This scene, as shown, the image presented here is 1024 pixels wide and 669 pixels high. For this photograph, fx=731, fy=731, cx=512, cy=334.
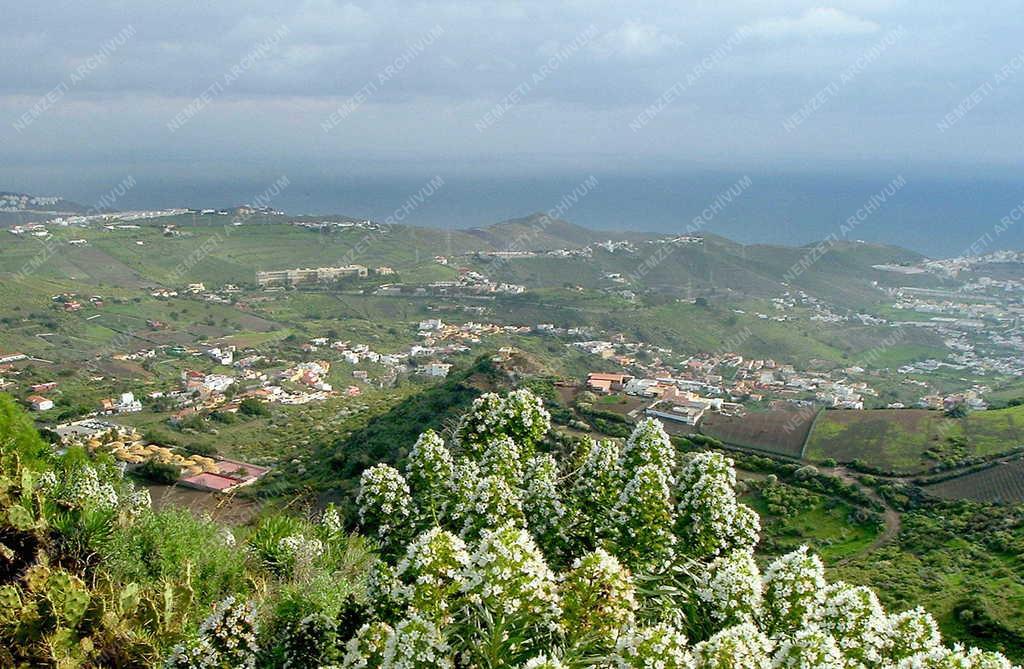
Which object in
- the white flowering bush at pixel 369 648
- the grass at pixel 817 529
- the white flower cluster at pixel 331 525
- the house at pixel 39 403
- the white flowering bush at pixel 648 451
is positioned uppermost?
the white flowering bush at pixel 648 451

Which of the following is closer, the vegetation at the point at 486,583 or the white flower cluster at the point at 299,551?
the vegetation at the point at 486,583

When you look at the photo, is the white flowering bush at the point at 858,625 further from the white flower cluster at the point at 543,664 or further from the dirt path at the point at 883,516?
the dirt path at the point at 883,516

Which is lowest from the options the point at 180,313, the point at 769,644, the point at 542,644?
the point at 180,313

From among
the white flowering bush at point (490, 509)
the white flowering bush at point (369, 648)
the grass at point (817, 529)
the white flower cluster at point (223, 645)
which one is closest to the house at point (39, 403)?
the grass at point (817, 529)

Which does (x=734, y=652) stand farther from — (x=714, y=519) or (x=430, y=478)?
(x=430, y=478)

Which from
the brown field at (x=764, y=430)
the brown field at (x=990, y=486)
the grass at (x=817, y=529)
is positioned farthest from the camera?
the brown field at (x=764, y=430)

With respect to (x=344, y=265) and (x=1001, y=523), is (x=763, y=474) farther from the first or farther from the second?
(x=344, y=265)

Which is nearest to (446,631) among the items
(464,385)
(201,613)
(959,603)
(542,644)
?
(542,644)
